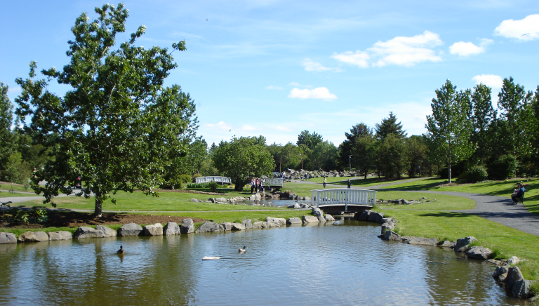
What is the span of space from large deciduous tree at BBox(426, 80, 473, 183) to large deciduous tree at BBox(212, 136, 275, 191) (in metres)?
22.0

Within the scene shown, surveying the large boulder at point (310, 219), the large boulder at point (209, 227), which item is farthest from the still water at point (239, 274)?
the large boulder at point (310, 219)

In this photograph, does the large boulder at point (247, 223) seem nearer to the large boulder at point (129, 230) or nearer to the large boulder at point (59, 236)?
the large boulder at point (129, 230)

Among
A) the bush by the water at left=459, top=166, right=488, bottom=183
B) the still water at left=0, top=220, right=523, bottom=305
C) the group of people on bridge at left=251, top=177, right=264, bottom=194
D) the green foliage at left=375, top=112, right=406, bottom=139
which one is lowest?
the still water at left=0, top=220, right=523, bottom=305

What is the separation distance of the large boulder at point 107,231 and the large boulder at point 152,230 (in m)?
1.36

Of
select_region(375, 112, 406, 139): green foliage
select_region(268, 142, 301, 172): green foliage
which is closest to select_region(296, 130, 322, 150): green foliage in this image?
select_region(268, 142, 301, 172): green foliage

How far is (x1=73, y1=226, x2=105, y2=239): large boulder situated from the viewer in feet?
60.2

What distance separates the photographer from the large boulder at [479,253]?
1463 cm

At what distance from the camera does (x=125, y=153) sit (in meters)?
19.6

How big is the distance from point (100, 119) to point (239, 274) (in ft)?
37.7

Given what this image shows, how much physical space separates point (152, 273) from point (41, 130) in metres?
10.9

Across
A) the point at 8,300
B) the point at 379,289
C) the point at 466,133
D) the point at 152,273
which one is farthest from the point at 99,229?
the point at 466,133

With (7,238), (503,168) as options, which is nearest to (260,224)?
(7,238)

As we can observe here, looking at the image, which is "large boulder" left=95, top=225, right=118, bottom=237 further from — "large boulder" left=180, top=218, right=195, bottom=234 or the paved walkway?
the paved walkway

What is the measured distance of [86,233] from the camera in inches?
727
